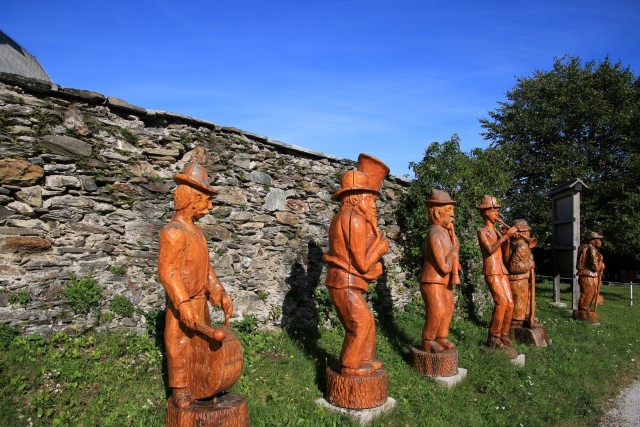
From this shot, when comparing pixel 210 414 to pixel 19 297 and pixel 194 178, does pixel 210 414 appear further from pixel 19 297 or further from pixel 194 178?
pixel 19 297

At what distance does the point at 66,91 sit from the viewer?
5.42 metres

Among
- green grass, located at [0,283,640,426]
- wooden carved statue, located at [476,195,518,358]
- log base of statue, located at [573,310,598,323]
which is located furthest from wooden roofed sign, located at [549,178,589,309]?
wooden carved statue, located at [476,195,518,358]

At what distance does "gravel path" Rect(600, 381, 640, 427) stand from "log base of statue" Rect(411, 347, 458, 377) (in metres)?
1.64

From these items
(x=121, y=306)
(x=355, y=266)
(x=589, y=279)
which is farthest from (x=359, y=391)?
(x=589, y=279)

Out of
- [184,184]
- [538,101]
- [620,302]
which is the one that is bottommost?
[620,302]

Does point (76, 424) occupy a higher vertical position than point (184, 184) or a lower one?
lower

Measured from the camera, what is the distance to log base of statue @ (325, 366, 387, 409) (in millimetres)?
4355

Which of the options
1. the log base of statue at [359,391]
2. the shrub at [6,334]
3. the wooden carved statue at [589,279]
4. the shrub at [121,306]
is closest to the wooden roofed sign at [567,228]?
the wooden carved statue at [589,279]

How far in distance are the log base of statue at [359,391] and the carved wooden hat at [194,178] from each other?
227 centimetres

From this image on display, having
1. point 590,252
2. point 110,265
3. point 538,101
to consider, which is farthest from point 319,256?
point 538,101

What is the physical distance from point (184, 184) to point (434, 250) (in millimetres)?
3229

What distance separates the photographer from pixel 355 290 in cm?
448

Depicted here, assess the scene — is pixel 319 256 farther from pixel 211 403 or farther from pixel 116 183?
pixel 211 403

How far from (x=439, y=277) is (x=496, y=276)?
1734 millimetres
